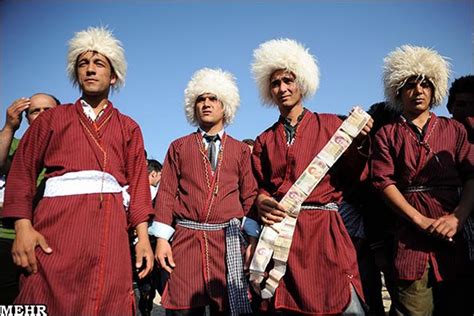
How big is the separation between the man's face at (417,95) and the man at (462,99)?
901 millimetres

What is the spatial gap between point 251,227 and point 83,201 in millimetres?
1176

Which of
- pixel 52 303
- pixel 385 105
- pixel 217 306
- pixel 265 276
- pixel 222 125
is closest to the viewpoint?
pixel 52 303

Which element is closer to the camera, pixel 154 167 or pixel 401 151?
pixel 401 151

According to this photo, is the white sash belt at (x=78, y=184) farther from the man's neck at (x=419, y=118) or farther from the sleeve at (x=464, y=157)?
the sleeve at (x=464, y=157)

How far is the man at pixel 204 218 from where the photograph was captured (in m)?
3.33

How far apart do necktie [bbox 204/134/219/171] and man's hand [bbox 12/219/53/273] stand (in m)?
1.48

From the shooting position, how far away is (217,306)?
332 centimetres

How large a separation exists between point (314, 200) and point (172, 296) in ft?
4.47

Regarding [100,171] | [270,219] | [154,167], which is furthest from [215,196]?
[154,167]

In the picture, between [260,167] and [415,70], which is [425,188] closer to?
[415,70]

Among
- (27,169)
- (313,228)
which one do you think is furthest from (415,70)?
(27,169)

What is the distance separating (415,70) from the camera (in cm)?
315

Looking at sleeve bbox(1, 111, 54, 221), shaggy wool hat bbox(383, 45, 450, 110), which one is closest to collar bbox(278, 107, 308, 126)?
shaggy wool hat bbox(383, 45, 450, 110)

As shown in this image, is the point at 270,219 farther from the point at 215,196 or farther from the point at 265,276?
the point at 215,196
